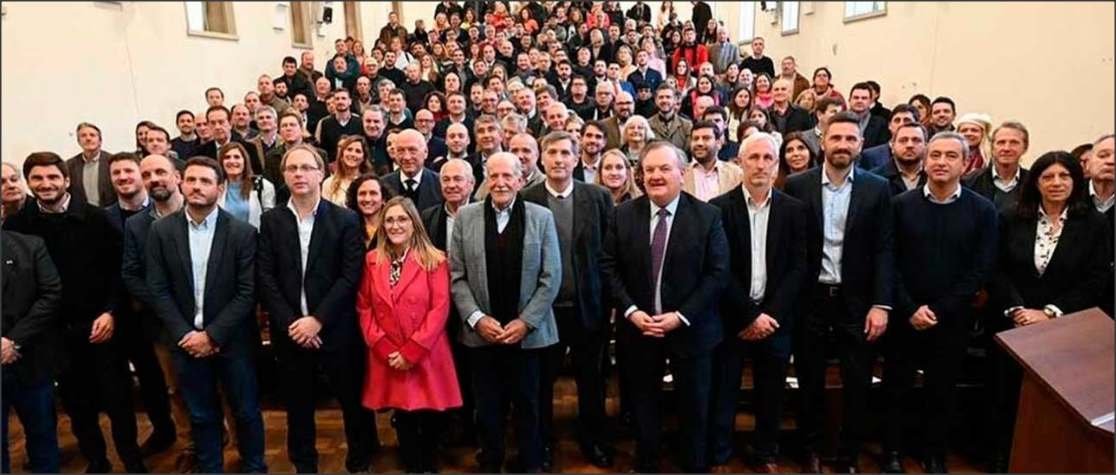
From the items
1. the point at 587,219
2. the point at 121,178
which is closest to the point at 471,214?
the point at 587,219

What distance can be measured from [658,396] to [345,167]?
1670mm

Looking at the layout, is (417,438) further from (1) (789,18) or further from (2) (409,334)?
(1) (789,18)

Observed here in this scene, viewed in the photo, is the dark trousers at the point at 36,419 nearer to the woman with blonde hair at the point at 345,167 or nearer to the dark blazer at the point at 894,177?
the woman with blonde hair at the point at 345,167

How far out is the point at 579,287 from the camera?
2316 millimetres

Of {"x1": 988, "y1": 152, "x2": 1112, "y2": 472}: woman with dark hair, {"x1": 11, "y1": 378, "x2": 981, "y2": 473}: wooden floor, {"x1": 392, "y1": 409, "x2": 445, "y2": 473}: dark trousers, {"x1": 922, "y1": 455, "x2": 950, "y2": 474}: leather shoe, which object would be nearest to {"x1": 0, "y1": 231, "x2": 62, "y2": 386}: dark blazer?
{"x1": 11, "y1": 378, "x2": 981, "y2": 473}: wooden floor

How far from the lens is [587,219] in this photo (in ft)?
7.68

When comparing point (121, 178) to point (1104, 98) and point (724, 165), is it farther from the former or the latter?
point (1104, 98)

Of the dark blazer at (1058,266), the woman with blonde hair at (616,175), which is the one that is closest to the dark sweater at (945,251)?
the dark blazer at (1058,266)

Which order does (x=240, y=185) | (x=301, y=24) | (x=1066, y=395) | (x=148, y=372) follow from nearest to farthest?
(x=1066, y=395)
(x=301, y=24)
(x=148, y=372)
(x=240, y=185)

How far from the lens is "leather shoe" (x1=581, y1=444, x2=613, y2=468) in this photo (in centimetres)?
246

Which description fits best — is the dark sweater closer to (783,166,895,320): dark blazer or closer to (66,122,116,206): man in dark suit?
(783,166,895,320): dark blazer

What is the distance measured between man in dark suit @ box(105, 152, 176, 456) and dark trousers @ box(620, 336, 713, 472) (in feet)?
5.49

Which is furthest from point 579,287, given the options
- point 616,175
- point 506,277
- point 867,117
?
point 867,117

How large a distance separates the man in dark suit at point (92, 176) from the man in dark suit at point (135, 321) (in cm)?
92
